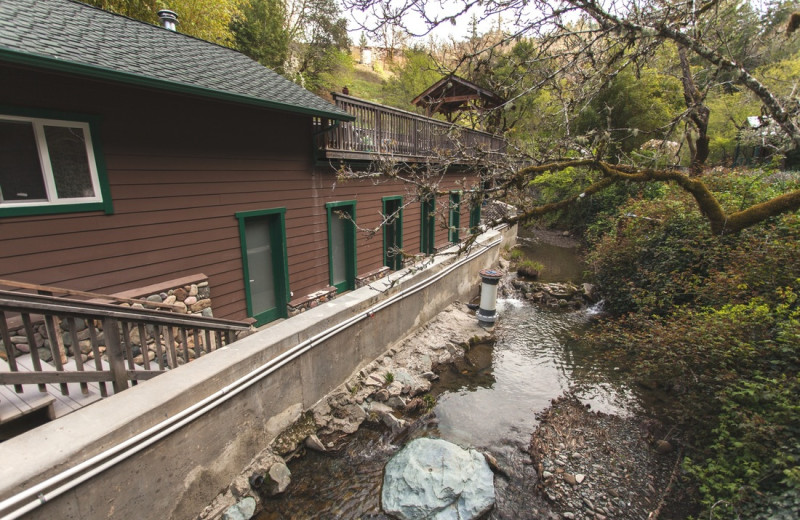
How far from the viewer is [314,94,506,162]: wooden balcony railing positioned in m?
6.90

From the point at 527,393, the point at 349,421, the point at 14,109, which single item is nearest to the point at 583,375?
the point at 527,393

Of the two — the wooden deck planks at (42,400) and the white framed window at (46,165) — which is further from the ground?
the white framed window at (46,165)

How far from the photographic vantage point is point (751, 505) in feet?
10.6

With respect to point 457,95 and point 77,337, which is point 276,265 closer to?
point 77,337

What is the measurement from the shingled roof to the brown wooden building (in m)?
0.03

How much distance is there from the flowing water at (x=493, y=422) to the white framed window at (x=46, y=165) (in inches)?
162

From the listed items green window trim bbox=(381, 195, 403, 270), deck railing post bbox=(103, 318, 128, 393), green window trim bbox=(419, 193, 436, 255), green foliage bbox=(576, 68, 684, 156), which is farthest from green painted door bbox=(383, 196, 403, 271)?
green foliage bbox=(576, 68, 684, 156)

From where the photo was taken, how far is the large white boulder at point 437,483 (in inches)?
153

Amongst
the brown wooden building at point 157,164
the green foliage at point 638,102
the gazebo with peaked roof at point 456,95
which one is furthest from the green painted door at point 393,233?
the green foliage at point 638,102

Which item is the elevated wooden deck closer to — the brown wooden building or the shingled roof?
the brown wooden building

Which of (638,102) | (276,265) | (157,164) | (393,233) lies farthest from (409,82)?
(157,164)

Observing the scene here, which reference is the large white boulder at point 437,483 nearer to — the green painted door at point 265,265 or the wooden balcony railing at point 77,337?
the wooden balcony railing at point 77,337

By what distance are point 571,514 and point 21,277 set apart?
652 cm

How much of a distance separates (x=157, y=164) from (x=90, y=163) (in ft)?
2.41
